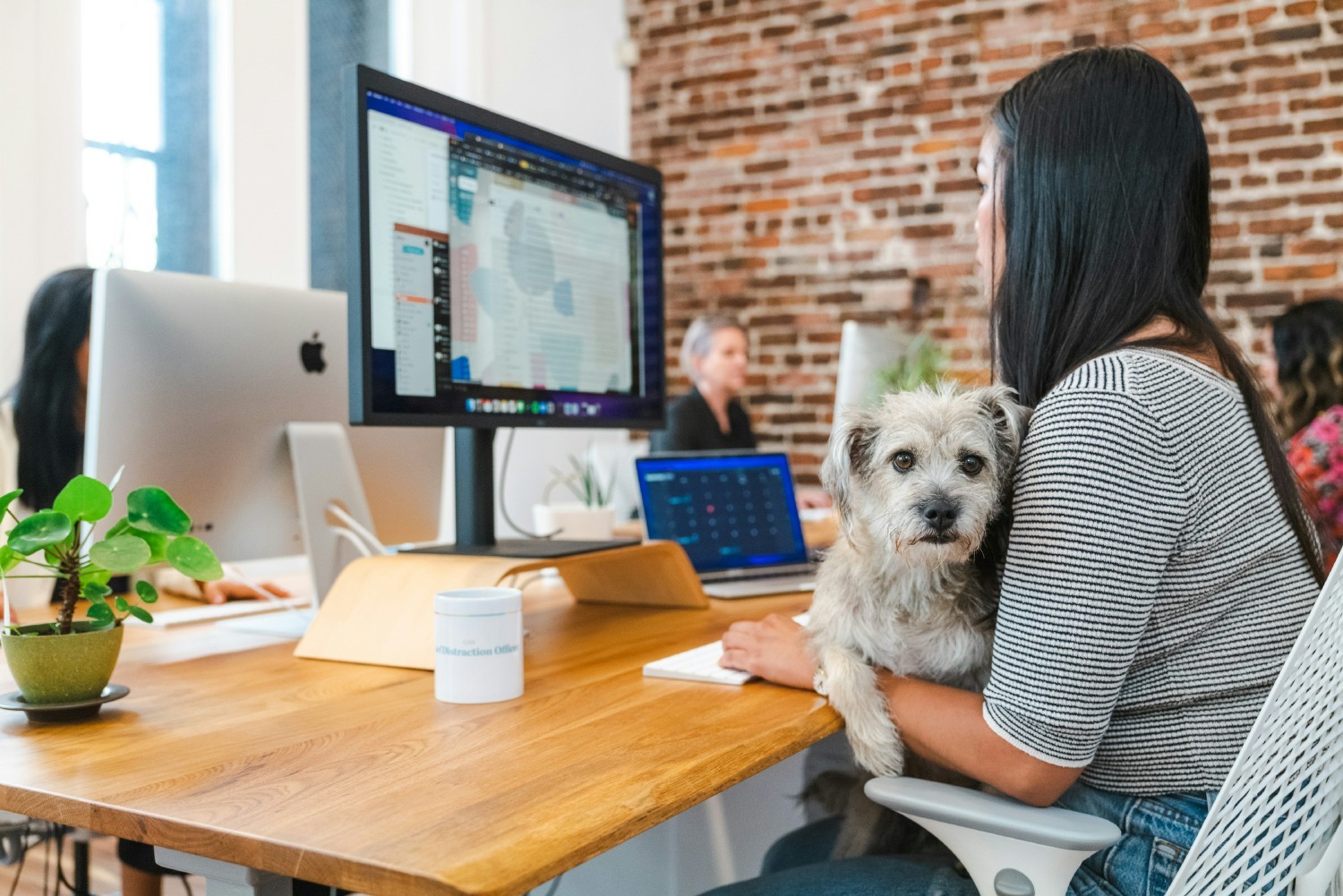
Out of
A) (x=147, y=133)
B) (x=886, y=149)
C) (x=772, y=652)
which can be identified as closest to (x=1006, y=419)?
(x=772, y=652)

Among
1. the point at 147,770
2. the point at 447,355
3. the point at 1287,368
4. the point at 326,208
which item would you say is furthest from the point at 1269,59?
the point at 147,770

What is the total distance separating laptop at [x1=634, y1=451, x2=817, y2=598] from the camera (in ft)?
5.93

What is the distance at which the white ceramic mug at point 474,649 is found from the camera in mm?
1100

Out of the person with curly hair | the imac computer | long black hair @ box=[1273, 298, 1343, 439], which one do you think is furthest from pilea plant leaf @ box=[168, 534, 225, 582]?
long black hair @ box=[1273, 298, 1343, 439]

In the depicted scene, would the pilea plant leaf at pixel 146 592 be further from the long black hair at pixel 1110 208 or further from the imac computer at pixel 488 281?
the long black hair at pixel 1110 208

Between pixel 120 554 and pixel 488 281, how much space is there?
1.94 feet

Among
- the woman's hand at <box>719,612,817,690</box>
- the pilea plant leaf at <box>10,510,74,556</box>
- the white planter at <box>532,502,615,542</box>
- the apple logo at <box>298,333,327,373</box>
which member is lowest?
the woman's hand at <box>719,612,817,690</box>

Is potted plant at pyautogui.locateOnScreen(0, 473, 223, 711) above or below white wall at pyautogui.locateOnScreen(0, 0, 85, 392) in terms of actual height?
below

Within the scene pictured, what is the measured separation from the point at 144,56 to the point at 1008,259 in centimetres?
291

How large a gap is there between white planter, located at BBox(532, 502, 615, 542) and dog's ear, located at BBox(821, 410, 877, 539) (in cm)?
91

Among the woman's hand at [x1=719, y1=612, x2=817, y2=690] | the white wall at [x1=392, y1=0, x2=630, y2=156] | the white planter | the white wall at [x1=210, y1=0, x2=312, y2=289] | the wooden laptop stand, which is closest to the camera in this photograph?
the woman's hand at [x1=719, y1=612, x2=817, y2=690]

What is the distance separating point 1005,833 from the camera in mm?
945

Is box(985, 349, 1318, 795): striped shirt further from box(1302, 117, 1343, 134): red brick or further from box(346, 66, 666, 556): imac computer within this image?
box(1302, 117, 1343, 134): red brick

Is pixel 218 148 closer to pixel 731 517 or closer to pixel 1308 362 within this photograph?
pixel 731 517
